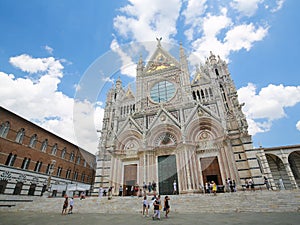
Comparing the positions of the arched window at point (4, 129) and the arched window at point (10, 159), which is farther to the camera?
the arched window at point (10, 159)

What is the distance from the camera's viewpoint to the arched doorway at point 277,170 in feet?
68.2

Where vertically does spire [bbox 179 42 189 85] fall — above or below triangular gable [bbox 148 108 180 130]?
above

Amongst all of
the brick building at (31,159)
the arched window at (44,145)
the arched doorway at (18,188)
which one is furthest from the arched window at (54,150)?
the arched doorway at (18,188)

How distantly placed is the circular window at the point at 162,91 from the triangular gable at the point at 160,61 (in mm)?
2906

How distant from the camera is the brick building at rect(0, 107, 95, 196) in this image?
58.5 feet

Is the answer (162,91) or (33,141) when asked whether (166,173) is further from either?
(33,141)

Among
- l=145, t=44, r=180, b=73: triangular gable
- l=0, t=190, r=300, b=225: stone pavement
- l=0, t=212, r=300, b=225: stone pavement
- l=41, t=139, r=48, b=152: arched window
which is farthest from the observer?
l=145, t=44, r=180, b=73: triangular gable

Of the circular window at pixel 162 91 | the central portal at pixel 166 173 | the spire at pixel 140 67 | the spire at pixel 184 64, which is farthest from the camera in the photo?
the spire at pixel 140 67

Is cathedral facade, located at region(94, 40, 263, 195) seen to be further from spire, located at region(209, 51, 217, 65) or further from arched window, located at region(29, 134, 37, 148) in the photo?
arched window, located at region(29, 134, 37, 148)

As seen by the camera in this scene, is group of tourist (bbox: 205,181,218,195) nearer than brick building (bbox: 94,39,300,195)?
Yes

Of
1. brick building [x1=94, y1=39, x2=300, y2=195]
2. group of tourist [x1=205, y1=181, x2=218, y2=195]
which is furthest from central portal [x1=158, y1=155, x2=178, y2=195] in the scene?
group of tourist [x1=205, y1=181, x2=218, y2=195]

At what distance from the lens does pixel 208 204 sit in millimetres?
10242

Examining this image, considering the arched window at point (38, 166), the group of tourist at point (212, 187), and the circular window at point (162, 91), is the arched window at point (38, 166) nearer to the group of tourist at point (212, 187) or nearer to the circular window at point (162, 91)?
the circular window at point (162, 91)

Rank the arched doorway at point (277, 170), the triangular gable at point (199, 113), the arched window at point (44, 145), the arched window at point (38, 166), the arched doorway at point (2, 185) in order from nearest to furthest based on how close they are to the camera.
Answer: the arched doorway at point (2, 185), the triangular gable at point (199, 113), the arched doorway at point (277, 170), the arched window at point (38, 166), the arched window at point (44, 145)
